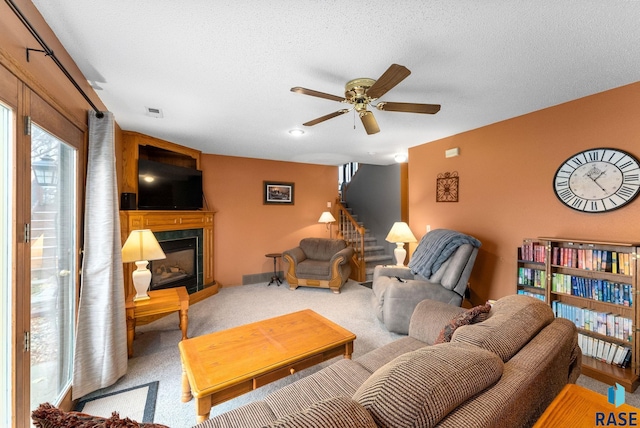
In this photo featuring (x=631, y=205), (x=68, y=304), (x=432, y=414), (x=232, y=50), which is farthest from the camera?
(x=631, y=205)

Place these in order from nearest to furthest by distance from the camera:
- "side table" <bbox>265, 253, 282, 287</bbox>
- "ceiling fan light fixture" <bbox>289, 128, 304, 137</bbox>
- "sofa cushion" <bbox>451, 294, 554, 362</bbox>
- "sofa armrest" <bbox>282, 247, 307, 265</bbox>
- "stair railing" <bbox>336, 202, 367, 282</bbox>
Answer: "sofa cushion" <bbox>451, 294, 554, 362</bbox> < "ceiling fan light fixture" <bbox>289, 128, 304, 137</bbox> < "sofa armrest" <bbox>282, 247, 307, 265</bbox> < "side table" <bbox>265, 253, 282, 287</bbox> < "stair railing" <bbox>336, 202, 367, 282</bbox>

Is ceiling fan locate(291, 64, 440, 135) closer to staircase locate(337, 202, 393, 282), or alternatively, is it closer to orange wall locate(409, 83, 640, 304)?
orange wall locate(409, 83, 640, 304)

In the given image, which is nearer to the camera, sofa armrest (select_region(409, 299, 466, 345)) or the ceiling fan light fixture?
sofa armrest (select_region(409, 299, 466, 345))

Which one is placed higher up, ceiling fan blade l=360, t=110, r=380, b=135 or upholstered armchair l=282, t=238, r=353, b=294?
ceiling fan blade l=360, t=110, r=380, b=135

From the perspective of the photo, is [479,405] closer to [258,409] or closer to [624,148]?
[258,409]

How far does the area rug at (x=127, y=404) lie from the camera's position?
70.7 inches

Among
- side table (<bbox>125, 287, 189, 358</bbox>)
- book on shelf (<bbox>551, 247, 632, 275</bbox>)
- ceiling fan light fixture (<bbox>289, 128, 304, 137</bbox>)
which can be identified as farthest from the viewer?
ceiling fan light fixture (<bbox>289, 128, 304, 137</bbox>)

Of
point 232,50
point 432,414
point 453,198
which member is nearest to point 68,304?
point 232,50

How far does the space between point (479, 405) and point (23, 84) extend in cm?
231

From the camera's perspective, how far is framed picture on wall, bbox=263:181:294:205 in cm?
525

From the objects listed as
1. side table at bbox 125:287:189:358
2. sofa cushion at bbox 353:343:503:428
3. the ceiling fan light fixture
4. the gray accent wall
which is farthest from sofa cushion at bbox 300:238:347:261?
sofa cushion at bbox 353:343:503:428

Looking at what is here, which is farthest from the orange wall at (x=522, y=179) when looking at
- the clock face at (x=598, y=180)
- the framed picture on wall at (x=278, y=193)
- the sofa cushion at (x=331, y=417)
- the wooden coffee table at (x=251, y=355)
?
the sofa cushion at (x=331, y=417)

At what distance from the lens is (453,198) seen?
359 cm

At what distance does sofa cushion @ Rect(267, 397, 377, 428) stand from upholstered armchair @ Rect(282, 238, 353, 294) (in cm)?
377
